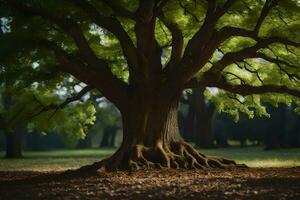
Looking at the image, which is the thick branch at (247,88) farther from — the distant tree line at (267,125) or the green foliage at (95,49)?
the distant tree line at (267,125)

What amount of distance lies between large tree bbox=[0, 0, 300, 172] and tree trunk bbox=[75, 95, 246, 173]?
0.03 metres

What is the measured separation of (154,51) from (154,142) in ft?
10.8

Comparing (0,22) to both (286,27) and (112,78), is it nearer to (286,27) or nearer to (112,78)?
(112,78)

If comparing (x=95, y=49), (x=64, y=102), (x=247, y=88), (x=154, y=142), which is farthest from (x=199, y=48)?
(x=64, y=102)

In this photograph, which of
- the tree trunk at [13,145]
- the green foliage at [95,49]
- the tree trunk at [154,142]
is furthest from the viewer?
the tree trunk at [13,145]

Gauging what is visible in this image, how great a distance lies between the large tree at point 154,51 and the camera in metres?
17.2

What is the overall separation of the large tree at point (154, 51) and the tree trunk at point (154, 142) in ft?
0.11

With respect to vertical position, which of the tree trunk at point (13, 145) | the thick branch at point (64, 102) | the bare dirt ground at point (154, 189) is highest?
the thick branch at point (64, 102)

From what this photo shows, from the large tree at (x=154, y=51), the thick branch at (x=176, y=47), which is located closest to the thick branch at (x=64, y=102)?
the large tree at (x=154, y=51)

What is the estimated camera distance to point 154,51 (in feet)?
63.3

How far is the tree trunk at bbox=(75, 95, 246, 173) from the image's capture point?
18047mm

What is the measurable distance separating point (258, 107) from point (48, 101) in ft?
32.0

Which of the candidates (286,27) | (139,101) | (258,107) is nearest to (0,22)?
(139,101)

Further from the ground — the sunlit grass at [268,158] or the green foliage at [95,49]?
the green foliage at [95,49]
